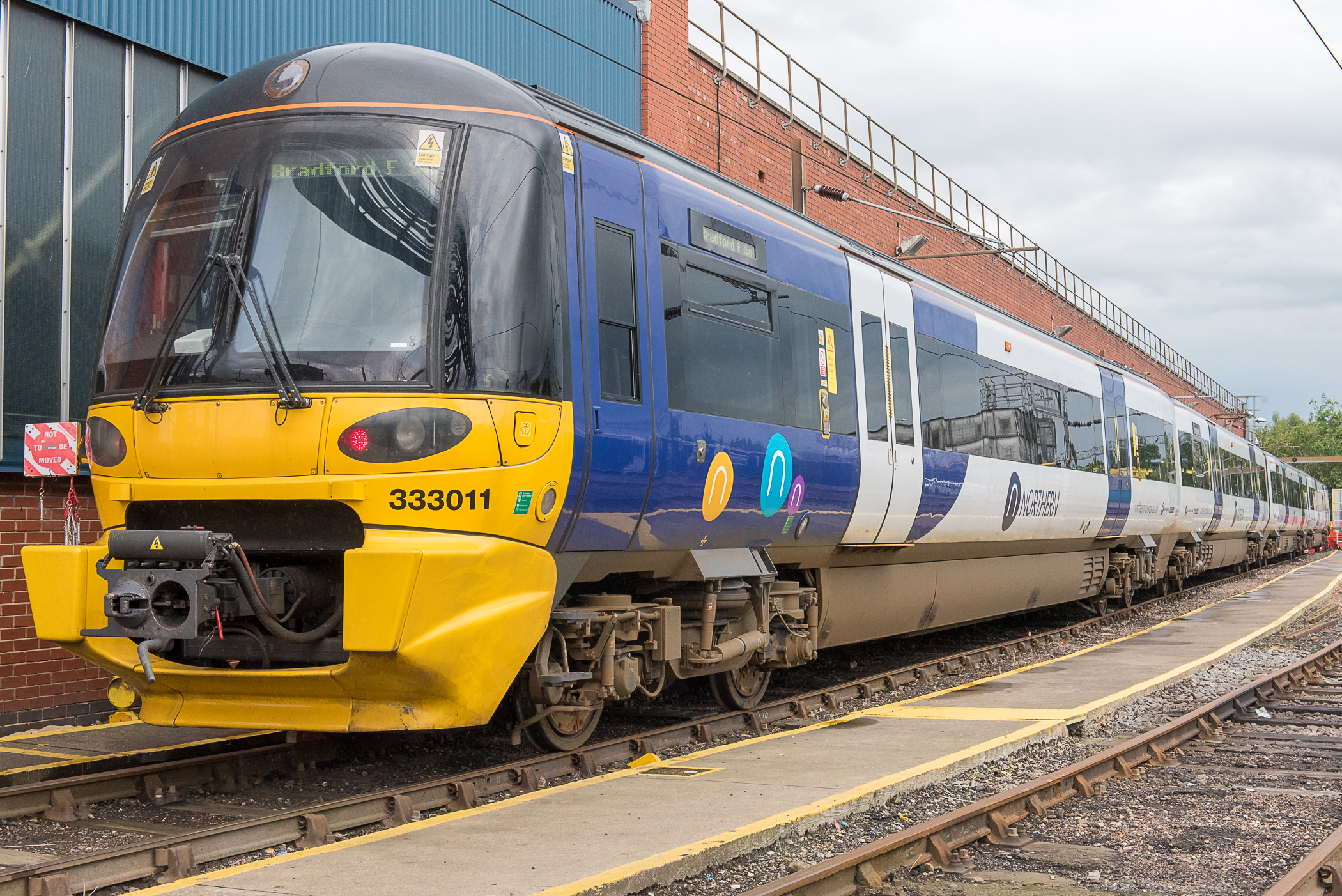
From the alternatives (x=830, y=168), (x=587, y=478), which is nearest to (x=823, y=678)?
(x=587, y=478)

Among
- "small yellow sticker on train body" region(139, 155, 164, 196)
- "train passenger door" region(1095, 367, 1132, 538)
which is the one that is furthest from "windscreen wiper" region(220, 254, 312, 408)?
"train passenger door" region(1095, 367, 1132, 538)

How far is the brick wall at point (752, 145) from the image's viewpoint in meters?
17.2

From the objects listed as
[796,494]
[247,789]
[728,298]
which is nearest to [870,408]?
[796,494]

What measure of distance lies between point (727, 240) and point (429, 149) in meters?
2.46

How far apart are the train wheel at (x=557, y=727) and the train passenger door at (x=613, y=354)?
1057 mm

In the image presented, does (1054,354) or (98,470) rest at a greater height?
(1054,354)

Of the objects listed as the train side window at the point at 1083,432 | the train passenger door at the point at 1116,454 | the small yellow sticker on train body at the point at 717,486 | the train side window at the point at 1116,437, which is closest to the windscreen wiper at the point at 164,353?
the small yellow sticker on train body at the point at 717,486

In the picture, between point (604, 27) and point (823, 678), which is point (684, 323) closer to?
point (823, 678)

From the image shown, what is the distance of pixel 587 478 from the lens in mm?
6133

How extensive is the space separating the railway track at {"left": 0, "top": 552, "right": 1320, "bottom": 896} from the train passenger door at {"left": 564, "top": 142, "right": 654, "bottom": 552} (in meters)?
1.25

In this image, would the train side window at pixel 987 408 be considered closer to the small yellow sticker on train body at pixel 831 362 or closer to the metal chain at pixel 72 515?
the small yellow sticker on train body at pixel 831 362

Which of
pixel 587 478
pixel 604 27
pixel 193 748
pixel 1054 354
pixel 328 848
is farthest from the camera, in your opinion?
pixel 604 27

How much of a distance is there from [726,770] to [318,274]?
3.25 m

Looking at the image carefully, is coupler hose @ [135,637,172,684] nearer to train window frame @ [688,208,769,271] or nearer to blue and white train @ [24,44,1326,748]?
blue and white train @ [24,44,1326,748]
